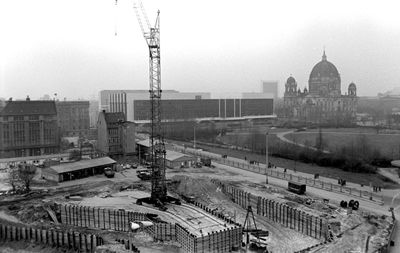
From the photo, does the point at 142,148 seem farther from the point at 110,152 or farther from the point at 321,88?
the point at 321,88

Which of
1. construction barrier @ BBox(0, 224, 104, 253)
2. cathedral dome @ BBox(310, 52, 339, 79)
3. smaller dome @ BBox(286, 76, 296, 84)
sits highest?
cathedral dome @ BBox(310, 52, 339, 79)

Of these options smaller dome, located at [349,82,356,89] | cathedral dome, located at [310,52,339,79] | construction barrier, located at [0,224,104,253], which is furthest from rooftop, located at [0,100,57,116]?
smaller dome, located at [349,82,356,89]

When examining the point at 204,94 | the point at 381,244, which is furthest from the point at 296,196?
the point at 204,94

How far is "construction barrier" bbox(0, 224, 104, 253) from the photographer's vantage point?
25922 mm

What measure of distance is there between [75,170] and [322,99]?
10687 centimetres

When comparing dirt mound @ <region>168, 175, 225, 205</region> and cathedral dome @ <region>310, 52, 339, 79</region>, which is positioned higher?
cathedral dome @ <region>310, 52, 339, 79</region>

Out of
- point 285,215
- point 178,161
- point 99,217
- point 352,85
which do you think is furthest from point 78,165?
point 352,85

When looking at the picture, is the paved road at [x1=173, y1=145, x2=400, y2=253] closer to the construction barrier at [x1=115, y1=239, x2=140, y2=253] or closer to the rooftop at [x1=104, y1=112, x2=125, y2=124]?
the construction barrier at [x1=115, y1=239, x2=140, y2=253]

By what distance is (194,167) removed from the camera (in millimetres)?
54188

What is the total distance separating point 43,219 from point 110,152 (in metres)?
28.6

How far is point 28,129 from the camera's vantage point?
2547 inches

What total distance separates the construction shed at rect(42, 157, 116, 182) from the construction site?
0.13 metres

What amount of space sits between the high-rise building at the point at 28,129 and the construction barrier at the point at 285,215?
40.8 meters

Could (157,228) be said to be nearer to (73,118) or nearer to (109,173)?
(109,173)
